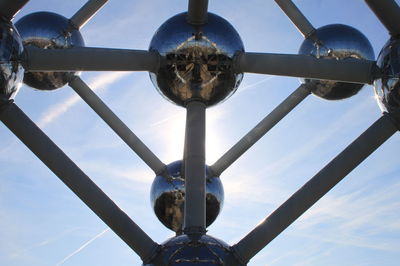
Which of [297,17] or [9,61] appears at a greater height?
[297,17]

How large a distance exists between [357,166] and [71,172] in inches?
128

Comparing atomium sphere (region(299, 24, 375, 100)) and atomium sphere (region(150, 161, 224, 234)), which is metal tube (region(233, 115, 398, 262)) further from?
atomium sphere (region(150, 161, 224, 234))

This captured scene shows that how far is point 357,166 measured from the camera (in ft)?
19.7

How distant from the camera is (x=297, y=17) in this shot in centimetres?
889

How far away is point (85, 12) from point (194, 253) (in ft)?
17.2

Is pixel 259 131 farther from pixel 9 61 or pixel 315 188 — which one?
pixel 9 61

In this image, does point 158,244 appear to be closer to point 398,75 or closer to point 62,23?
point 398,75

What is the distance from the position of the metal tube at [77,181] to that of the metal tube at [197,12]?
2.48m

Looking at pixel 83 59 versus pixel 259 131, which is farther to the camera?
pixel 259 131

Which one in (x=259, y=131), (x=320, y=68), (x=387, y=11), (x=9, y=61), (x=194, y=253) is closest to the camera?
(x=9, y=61)

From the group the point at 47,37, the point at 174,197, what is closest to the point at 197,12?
the point at 47,37

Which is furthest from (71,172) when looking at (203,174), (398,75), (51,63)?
(398,75)

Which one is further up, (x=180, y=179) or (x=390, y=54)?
(x=180, y=179)

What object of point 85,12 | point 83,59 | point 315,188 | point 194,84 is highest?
point 85,12
